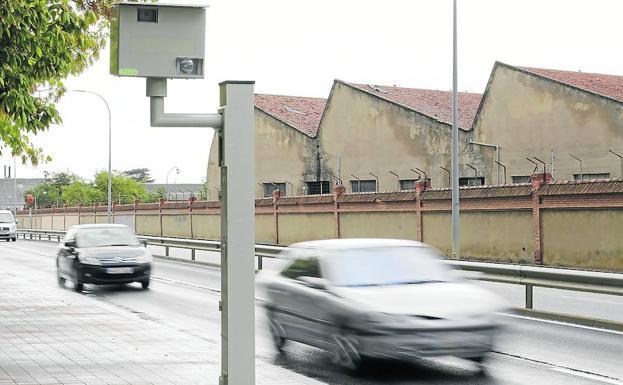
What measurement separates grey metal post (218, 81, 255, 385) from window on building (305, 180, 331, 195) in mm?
45594

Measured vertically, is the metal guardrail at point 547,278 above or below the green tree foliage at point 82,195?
below

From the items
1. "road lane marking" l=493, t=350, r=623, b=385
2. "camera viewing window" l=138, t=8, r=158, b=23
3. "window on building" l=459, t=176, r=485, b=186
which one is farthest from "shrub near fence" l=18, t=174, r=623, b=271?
"camera viewing window" l=138, t=8, r=158, b=23

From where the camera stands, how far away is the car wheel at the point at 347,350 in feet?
31.8

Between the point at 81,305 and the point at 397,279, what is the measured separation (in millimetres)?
8550

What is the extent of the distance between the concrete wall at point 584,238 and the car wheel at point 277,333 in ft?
56.8

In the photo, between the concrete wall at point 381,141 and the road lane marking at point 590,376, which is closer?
the road lane marking at point 590,376

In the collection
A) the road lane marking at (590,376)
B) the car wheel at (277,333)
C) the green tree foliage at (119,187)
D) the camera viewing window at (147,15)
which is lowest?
the road lane marking at (590,376)

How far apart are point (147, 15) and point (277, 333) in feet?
20.3

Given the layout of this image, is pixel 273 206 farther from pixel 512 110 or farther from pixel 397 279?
pixel 397 279

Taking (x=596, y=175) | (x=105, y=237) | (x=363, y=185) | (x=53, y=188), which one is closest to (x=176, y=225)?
(x=363, y=185)

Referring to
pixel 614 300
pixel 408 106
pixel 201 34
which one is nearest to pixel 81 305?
pixel 614 300

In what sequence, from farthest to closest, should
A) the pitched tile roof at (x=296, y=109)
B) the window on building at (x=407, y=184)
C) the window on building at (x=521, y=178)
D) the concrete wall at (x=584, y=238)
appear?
the pitched tile roof at (x=296, y=109)
the window on building at (x=407, y=184)
the window on building at (x=521, y=178)
the concrete wall at (x=584, y=238)

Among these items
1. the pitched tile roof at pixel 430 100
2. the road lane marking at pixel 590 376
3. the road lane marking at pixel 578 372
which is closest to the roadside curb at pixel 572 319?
the road lane marking at pixel 578 372

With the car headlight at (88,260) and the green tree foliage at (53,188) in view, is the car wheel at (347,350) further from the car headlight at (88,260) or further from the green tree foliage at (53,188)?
the green tree foliage at (53,188)
